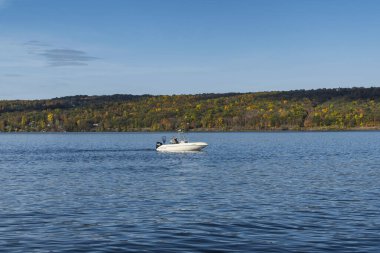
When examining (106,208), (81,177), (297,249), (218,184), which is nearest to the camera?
(297,249)

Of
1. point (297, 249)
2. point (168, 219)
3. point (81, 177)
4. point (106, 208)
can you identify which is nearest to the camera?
point (297, 249)

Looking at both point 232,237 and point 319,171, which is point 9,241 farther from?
point 319,171

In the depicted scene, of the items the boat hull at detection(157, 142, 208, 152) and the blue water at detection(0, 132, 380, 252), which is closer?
the blue water at detection(0, 132, 380, 252)

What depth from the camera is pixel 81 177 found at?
60.2 metres

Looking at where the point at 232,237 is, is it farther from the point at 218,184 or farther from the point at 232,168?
the point at 232,168

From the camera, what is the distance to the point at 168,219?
32.4 meters

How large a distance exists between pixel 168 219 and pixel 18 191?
19.0 metres

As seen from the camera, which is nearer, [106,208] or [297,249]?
[297,249]

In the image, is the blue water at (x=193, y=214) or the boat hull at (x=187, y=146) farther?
the boat hull at (x=187, y=146)

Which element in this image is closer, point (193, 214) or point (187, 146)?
point (193, 214)

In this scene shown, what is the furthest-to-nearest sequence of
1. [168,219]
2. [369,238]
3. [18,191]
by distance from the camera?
1. [18,191]
2. [168,219]
3. [369,238]

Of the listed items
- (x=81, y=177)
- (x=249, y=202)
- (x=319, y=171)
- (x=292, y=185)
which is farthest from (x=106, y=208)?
(x=319, y=171)

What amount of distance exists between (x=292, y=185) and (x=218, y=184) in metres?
6.52

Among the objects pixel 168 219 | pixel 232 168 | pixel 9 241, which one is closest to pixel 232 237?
pixel 168 219
